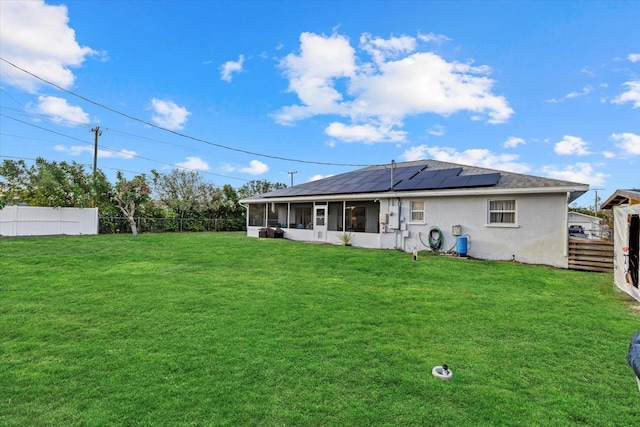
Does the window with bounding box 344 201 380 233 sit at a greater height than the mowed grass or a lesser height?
greater

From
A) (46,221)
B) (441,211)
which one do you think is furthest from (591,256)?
(46,221)

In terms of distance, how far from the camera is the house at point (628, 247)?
6297 millimetres

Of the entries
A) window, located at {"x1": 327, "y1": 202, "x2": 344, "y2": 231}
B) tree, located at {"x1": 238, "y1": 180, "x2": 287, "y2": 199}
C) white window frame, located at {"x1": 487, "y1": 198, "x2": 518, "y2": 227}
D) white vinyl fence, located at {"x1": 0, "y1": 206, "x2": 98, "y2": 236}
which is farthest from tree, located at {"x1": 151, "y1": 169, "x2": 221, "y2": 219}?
white window frame, located at {"x1": 487, "y1": 198, "x2": 518, "y2": 227}

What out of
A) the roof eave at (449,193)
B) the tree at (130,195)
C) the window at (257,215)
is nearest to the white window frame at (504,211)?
the roof eave at (449,193)

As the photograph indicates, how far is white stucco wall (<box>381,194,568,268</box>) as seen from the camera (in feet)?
33.2


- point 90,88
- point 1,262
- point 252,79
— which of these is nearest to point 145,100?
point 90,88

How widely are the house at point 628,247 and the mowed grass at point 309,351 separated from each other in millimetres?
343

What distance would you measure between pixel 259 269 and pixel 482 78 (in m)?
12.0

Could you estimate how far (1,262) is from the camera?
900 cm

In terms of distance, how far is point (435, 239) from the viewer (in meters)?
12.3

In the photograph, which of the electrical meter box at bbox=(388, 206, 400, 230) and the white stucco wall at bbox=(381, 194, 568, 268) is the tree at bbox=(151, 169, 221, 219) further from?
the white stucco wall at bbox=(381, 194, 568, 268)

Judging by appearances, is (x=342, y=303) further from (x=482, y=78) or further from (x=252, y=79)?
(x=252, y=79)

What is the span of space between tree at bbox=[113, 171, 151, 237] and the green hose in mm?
16611

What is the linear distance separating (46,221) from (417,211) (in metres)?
19.6
